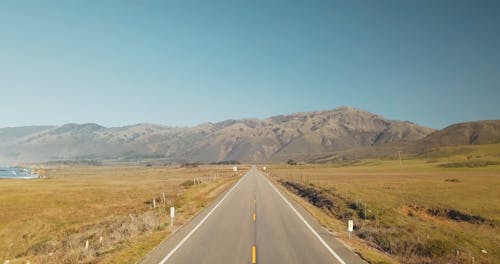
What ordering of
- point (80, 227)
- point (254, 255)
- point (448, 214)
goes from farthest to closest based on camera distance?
1. point (448, 214)
2. point (80, 227)
3. point (254, 255)

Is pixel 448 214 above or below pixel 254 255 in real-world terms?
below

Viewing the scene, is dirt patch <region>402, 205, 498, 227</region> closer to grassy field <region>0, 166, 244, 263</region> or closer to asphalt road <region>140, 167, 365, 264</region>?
asphalt road <region>140, 167, 365, 264</region>

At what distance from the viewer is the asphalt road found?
52.2 ft

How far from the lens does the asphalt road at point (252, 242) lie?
15.9 metres

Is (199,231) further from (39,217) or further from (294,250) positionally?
(39,217)

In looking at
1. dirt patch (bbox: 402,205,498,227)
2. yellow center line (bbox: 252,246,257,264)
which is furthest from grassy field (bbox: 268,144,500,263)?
yellow center line (bbox: 252,246,257,264)

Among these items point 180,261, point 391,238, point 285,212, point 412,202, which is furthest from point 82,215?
point 412,202

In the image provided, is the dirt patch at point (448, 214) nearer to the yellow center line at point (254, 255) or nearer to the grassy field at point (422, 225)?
the grassy field at point (422, 225)

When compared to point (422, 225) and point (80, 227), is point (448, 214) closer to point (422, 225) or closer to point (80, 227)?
point (422, 225)

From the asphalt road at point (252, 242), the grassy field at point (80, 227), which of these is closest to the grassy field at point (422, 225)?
the asphalt road at point (252, 242)

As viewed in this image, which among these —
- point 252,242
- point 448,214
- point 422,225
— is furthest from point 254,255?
point 448,214

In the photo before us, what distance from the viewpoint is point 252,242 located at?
Result: 19.2 metres

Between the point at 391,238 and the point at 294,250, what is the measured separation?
22.4 ft

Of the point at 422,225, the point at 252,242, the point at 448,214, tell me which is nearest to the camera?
the point at 252,242
